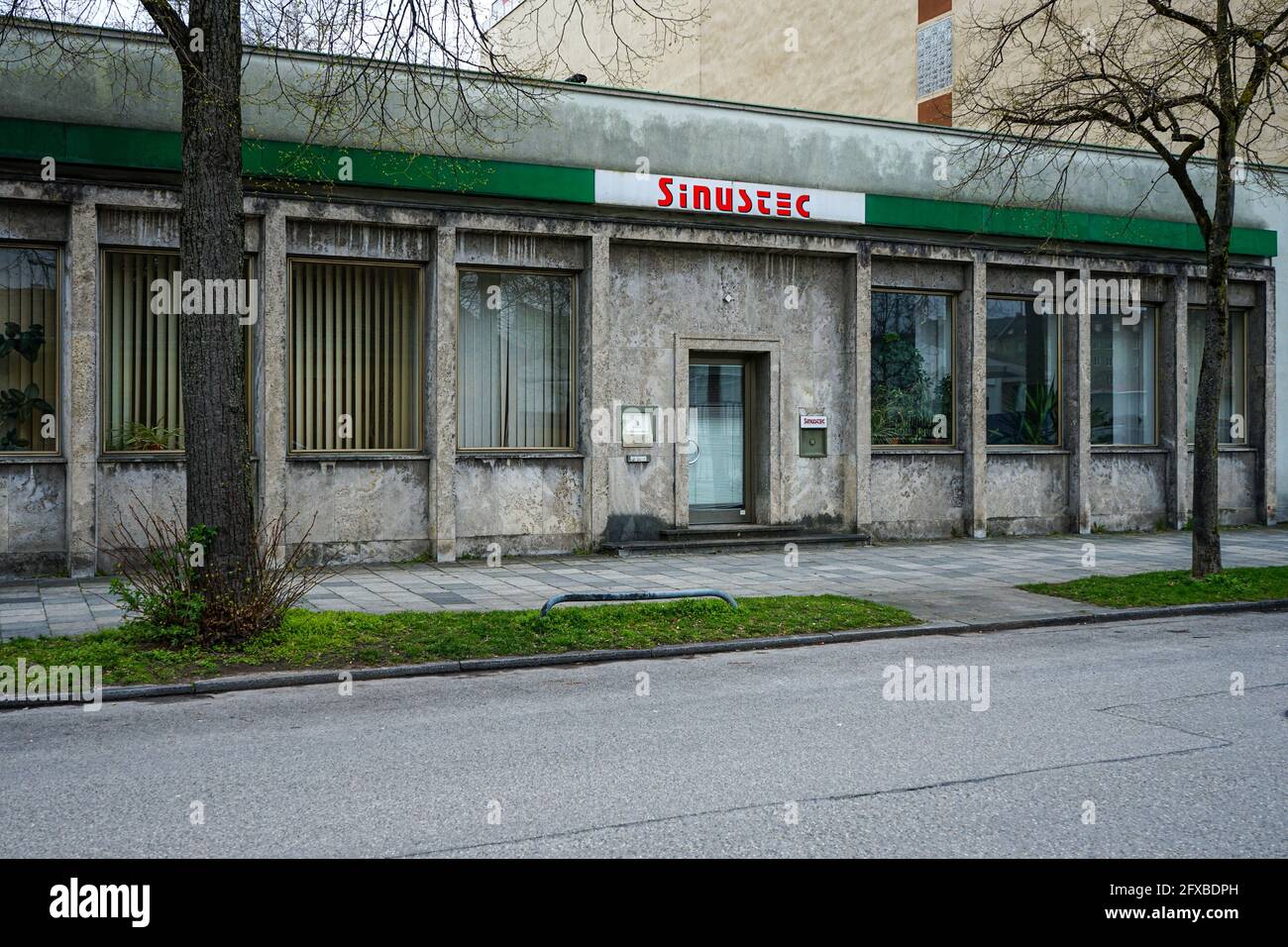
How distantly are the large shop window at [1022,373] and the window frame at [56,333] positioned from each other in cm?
1351

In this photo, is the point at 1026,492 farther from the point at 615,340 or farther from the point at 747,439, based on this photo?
the point at 615,340

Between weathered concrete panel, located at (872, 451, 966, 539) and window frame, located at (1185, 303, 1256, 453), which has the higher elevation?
window frame, located at (1185, 303, 1256, 453)

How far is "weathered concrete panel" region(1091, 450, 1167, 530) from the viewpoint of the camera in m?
20.1

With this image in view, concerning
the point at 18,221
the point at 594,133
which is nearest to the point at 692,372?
the point at 594,133

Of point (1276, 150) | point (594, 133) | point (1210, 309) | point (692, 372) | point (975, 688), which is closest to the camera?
point (975, 688)

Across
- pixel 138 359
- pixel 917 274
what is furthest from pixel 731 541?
pixel 138 359

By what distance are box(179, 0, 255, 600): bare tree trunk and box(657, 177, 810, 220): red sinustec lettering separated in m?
8.00

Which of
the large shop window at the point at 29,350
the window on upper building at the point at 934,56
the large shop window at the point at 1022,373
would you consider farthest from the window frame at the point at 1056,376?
the large shop window at the point at 29,350

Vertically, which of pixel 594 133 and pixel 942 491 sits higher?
pixel 594 133

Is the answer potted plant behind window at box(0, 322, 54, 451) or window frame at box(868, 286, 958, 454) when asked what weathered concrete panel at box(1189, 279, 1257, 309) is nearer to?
window frame at box(868, 286, 958, 454)

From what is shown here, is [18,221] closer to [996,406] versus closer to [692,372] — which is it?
[692,372]

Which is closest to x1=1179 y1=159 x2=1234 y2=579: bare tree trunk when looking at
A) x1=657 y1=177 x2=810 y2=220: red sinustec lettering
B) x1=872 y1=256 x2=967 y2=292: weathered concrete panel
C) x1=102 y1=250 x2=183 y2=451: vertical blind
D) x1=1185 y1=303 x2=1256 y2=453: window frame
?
x1=872 y1=256 x2=967 y2=292: weathered concrete panel
